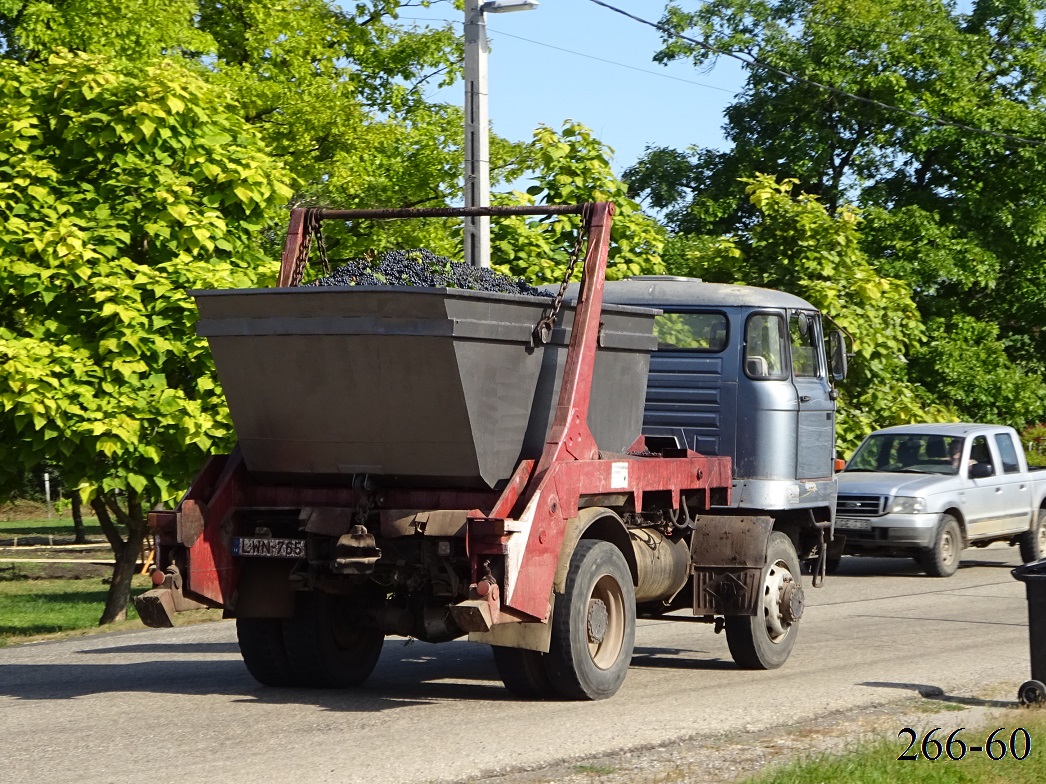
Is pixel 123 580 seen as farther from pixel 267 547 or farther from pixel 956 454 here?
pixel 956 454

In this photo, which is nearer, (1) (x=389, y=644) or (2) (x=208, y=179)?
(1) (x=389, y=644)

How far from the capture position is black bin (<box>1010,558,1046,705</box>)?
854 centimetres

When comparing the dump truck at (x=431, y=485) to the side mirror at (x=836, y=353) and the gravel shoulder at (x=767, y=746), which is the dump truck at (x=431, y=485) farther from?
the side mirror at (x=836, y=353)

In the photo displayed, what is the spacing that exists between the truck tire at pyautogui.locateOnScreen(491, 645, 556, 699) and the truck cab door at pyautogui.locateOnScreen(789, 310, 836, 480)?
316cm

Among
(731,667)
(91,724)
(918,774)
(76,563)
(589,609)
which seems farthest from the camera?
(76,563)

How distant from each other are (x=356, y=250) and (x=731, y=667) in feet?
37.6

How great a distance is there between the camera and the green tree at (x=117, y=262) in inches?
545

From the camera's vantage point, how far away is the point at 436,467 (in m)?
8.29

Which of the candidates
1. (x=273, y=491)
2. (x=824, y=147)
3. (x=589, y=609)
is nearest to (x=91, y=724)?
(x=273, y=491)

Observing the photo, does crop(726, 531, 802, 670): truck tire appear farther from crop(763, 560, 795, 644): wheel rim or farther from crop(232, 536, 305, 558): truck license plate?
crop(232, 536, 305, 558): truck license plate

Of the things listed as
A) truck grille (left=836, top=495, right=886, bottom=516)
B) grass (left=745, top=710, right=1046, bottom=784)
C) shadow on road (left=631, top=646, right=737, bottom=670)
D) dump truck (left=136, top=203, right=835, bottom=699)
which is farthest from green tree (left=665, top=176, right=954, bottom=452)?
grass (left=745, top=710, right=1046, bottom=784)

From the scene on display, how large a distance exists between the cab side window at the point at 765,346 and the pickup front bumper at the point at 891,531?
7274 millimetres

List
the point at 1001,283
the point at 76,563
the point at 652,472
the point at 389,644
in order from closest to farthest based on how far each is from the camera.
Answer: the point at 652,472 < the point at 389,644 < the point at 1001,283 < the point at 76,563

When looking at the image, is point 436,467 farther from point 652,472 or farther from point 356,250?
point 356,250
